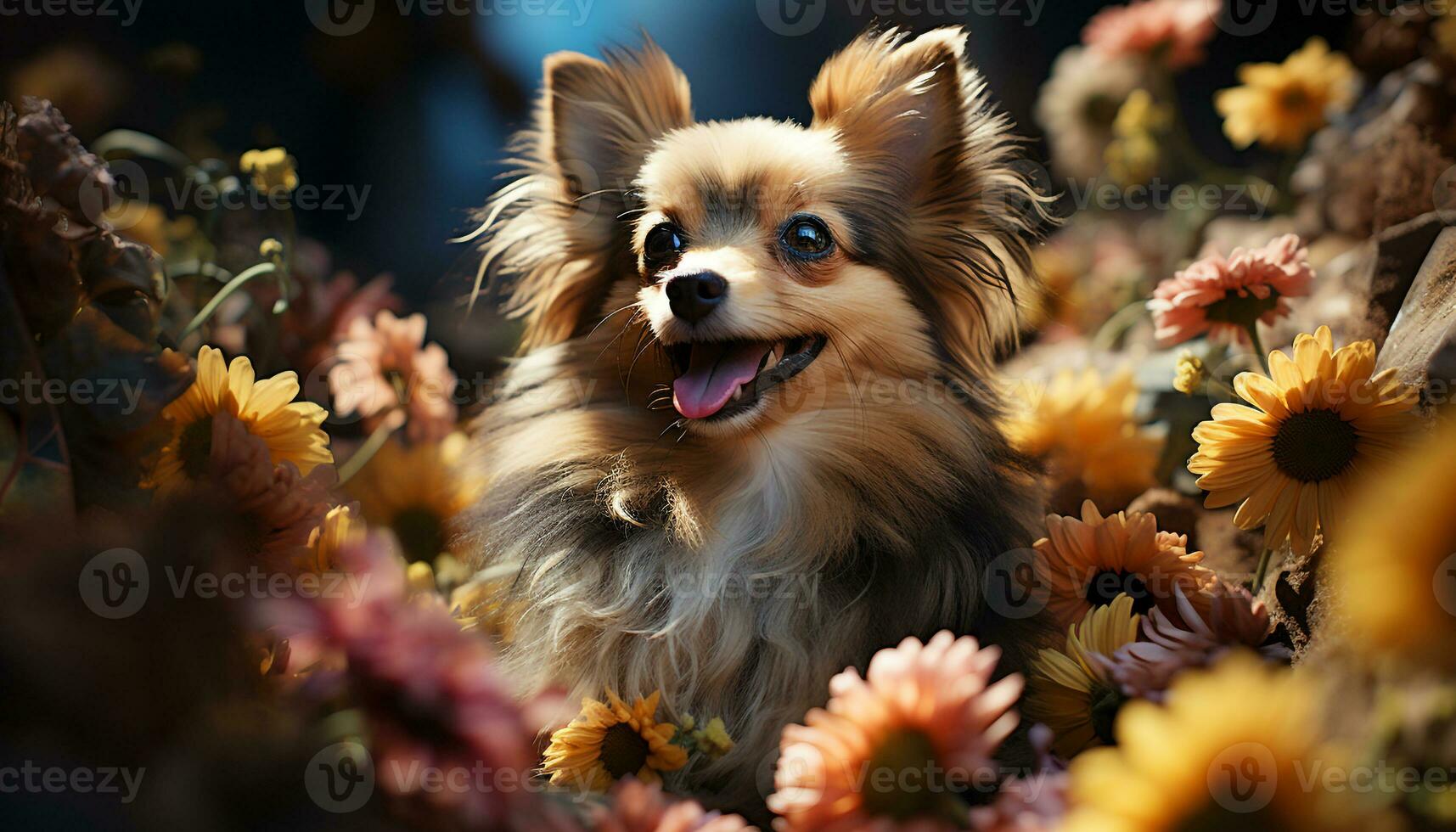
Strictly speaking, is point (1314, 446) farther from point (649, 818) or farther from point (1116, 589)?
point (649, 818)

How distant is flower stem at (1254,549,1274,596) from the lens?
5.00 feet

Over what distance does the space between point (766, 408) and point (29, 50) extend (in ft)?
6.16

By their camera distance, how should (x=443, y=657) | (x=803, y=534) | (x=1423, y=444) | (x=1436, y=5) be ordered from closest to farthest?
(x=443, y=657) < (x=1423, y=444) < (x=803, y=534) < (x=1436, y=5)

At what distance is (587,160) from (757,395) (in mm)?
707

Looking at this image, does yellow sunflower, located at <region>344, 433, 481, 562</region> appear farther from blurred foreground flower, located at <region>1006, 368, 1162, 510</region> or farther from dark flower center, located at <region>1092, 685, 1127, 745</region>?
dark flower center, located at <region>1092, 685, 1127, 745</region>

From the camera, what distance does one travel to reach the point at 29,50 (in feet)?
7.36

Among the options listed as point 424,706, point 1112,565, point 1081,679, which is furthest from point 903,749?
point 1112,565

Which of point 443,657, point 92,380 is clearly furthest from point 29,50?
point 443,657

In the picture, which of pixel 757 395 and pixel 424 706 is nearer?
pixel 424 706

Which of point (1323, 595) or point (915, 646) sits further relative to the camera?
point (1323, 595)

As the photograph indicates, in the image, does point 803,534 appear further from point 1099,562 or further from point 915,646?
point 915,646

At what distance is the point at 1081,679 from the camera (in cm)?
132

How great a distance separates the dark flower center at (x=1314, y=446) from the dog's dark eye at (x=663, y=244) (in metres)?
1.06

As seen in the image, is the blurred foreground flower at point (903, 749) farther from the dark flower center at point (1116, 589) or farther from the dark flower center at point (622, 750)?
the dark flower center at point (1116, 589)
